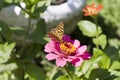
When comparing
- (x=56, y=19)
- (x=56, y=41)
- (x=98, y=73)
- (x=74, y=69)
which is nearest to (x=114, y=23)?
(x=56, y=19)

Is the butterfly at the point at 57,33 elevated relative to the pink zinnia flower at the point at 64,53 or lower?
elevated

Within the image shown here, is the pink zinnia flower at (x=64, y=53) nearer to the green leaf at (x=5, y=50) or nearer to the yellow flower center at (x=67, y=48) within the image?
the yellow flower center at (x=67, y=48)

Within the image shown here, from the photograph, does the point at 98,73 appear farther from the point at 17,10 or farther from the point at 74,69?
the point at 17,10

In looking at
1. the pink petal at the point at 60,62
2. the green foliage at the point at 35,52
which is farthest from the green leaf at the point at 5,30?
the pink petal at the point at 60,62

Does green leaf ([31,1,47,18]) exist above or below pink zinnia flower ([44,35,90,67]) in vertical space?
above

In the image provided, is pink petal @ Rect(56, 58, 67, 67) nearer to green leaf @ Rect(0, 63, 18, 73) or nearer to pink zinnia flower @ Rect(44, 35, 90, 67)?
pink zinnia flower @ Rect(44, 35, 90, 67)

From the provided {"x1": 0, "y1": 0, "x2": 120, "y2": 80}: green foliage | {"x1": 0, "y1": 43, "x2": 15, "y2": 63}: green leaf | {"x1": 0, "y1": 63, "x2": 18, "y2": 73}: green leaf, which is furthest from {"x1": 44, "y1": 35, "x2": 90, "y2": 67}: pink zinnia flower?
{"x1": 0, "y1": 63, "x2": 18, "y2": 73}: green leaf

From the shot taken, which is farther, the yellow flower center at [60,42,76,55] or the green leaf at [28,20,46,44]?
the green leaf at [28,20,46,44]
